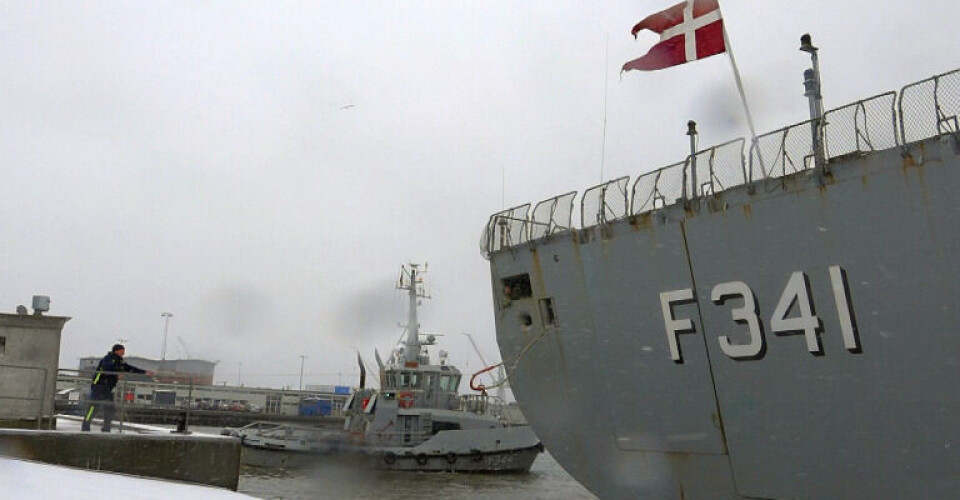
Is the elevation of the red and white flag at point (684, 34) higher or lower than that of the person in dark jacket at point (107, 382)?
higher

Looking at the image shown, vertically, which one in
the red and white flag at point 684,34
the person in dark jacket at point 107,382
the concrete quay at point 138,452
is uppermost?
the red and white flag at point 684,34

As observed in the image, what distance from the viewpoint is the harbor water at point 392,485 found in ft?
82.0

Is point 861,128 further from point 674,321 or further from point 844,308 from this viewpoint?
point 674,321

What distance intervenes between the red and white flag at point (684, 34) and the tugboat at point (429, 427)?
2017 cm

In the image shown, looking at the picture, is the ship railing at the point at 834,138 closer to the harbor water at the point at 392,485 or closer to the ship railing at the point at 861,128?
the ship railing at the point at 861,128

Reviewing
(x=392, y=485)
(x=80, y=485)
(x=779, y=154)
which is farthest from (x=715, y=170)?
(x=392, y=485)

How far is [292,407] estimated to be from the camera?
87.0 metres

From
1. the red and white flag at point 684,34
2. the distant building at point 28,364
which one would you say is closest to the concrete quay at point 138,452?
the distant building at point 28,364

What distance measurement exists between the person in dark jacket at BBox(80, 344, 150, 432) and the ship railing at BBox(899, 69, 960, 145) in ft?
37.3

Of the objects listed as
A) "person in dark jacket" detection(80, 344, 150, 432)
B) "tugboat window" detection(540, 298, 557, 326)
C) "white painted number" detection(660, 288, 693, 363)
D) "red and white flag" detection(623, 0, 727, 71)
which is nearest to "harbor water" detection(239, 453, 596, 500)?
"person in dark jacket" detection(80, 344, 150, 432)

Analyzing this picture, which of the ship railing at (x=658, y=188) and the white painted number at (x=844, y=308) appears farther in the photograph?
the ship railing at (x=658, y=188)

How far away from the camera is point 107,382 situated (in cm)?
1175

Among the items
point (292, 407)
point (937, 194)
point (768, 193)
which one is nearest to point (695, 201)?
point (768, 193)

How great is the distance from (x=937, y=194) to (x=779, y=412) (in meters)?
3.52
